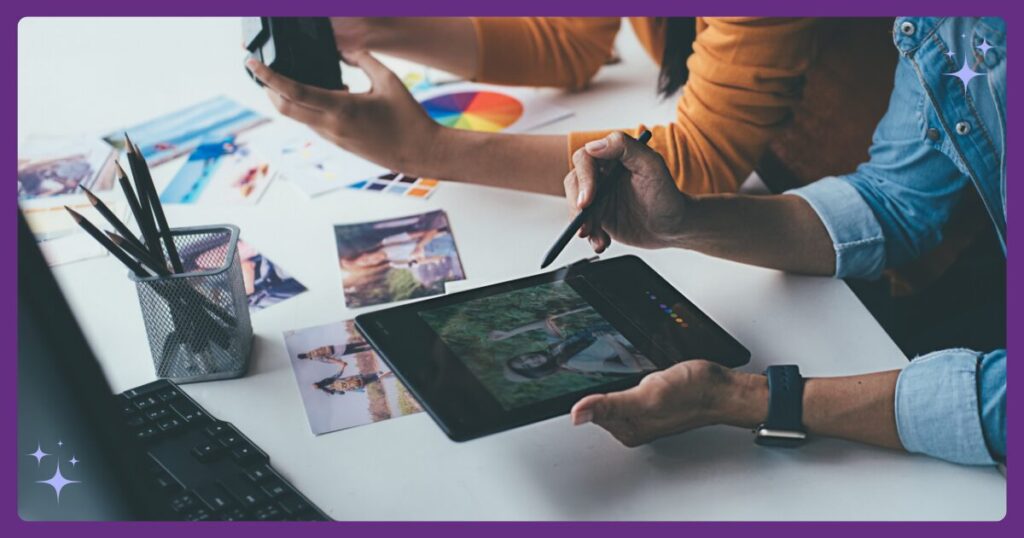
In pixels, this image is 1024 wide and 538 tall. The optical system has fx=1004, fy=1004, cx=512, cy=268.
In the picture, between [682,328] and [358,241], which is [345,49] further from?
[682,328]

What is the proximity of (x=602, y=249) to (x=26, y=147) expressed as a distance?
886 millimetres

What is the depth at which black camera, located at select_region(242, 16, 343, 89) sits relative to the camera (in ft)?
4.13

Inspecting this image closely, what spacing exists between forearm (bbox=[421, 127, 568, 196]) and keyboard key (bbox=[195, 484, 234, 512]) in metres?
0.55

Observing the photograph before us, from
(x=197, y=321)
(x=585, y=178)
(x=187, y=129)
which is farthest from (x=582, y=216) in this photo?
(x=187, y=129)

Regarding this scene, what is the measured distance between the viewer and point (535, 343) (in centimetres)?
92

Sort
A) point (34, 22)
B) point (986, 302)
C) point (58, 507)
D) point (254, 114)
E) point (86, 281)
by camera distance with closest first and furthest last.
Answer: point (58, 507) < point (86, 281) < point (986, 302) < point (254, 114) < point (34, 22)

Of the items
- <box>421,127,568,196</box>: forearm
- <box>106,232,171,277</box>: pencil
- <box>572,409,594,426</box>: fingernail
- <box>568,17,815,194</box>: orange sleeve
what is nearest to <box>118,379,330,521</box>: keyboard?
<box>106,232,171,277</box>: pencil

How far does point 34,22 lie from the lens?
1760 millimetres

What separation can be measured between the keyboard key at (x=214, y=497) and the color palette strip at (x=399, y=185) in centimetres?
53

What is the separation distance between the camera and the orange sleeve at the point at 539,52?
60.6 inches

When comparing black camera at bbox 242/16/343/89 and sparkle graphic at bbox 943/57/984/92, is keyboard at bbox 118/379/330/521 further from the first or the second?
sparkle graphic at bbox 943/57/984/92

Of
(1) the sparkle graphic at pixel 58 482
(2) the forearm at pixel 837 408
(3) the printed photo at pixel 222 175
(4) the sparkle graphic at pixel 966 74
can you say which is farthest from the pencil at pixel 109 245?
(4) the sparkle graphic at pixel 966 74

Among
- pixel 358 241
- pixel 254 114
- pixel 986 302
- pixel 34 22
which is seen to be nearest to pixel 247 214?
pixel 358 241

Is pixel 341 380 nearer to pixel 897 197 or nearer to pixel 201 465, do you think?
pixel 201 465
